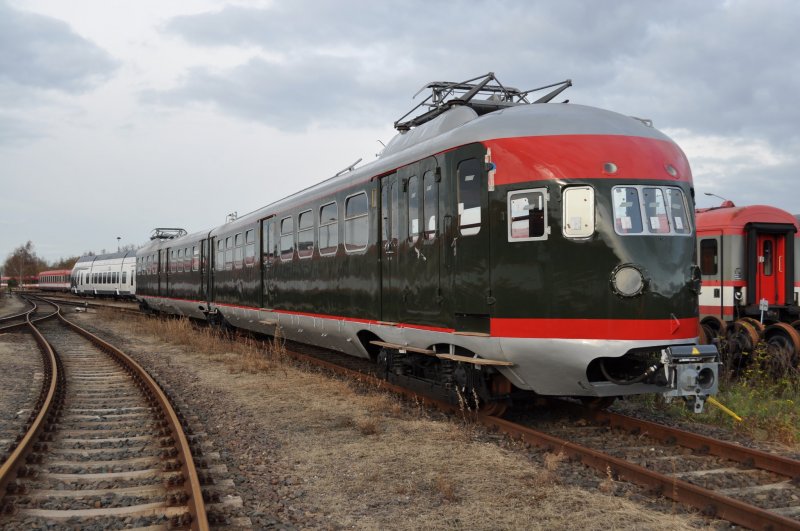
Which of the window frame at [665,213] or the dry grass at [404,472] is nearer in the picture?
the dry grass at [404,472]

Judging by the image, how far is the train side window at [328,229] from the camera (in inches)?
417

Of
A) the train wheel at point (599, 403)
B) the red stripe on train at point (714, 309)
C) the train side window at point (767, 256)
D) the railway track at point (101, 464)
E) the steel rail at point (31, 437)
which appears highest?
the train side window at point (767, 256)

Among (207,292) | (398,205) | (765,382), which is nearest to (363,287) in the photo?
(398,205)

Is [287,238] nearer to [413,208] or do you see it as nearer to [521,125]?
[413,208]

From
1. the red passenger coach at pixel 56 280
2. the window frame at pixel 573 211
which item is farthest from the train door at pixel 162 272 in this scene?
the red passenger coach at pixel 56 280

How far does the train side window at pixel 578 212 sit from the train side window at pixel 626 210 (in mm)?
224

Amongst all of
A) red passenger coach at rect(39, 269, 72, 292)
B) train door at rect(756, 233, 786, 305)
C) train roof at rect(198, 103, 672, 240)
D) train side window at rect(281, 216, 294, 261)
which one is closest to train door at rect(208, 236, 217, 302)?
train side window at rect(281, 216, 294, 261)

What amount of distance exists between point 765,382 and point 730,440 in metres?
4.22

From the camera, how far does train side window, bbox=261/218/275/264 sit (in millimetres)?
14040

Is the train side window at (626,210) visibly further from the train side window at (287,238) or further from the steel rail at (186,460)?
the train side window at (287,238)

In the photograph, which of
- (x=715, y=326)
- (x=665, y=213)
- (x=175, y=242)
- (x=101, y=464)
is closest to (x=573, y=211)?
(x=665, y=213)

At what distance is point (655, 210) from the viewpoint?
21.3 ft

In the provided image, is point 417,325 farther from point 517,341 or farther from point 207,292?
point 207,292

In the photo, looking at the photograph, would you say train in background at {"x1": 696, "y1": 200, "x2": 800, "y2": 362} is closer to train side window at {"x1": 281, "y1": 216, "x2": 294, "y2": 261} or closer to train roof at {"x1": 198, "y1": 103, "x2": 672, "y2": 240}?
train roof at {"x1": 198, "y1": 103, "x2": 672, "y2": 240}
